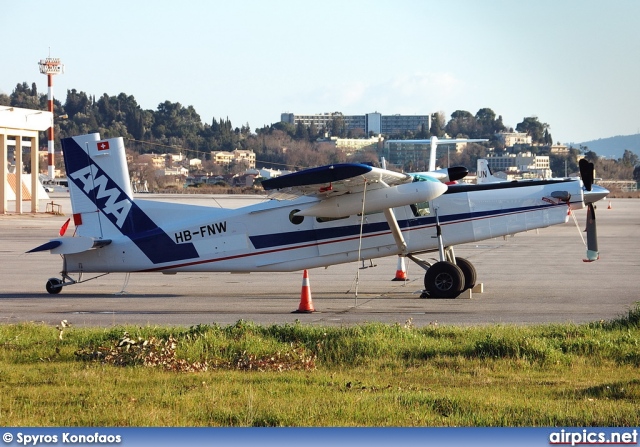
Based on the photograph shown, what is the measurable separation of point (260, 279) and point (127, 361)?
11936 mm

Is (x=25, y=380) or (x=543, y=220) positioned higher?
(x=543, y=220)

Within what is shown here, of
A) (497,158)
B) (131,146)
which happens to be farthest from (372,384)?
(131,146)

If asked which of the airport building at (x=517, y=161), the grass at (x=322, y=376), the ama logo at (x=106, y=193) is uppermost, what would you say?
the airport building at (x=517, y=161)

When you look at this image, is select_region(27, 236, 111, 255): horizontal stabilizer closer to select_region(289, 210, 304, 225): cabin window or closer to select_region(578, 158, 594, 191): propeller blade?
select_region(289, 210, 304, 225): cabin window

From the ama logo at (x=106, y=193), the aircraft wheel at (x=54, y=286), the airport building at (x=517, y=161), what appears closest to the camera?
the ama logo at (x=106, y=193)

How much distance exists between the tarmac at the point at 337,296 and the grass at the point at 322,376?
6.42 ft

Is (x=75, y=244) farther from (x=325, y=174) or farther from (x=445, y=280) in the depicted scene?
(x=445, y=280)

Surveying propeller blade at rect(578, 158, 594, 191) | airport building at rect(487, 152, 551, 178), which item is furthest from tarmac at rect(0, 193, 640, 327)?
airport building at rect(487, 152, 551, 178)

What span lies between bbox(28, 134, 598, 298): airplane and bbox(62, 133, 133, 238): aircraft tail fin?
0.02 meters

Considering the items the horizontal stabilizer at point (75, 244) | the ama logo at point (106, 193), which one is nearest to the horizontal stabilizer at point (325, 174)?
the ama logo at point (106, 193)

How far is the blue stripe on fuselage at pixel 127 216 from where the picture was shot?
714 inches

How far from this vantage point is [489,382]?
929 cm

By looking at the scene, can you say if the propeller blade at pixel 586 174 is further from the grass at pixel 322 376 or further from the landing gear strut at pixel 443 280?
the grass at pixel 322 376

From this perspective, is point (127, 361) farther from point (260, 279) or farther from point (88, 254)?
point (260, 279)
